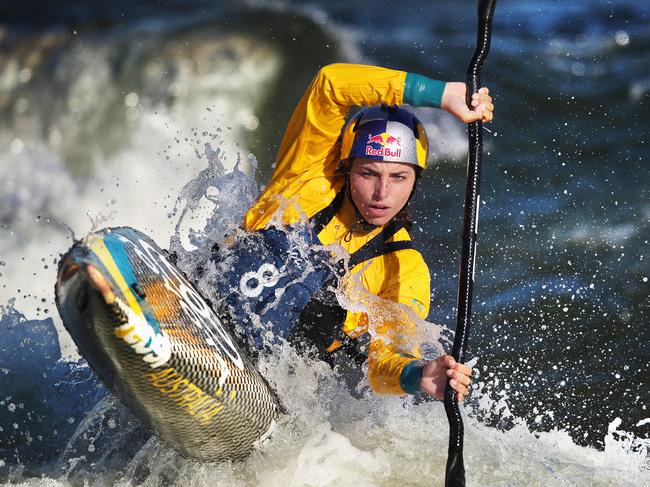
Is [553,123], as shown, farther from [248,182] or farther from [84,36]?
[84,36]

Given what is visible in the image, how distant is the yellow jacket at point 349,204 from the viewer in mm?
2713

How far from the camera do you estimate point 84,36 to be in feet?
22.6

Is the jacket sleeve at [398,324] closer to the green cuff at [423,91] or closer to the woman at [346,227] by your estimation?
the woman at [346,227]

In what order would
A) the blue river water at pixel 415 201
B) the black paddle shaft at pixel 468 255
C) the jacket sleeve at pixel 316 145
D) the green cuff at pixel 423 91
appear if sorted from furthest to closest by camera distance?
1. the blue river water at pixel 415 201
2. the jacket sleeve at pixel 316 145
3. the green cuff at pixel 423 91
4. the black paddle shaft at pixel 468 255

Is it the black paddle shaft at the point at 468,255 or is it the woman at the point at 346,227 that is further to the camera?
the woman at the point at 346,227

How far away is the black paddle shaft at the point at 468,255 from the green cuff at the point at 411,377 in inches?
4.7

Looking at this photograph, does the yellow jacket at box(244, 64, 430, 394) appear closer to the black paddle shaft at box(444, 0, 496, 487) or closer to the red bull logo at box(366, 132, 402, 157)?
the red bull logo at box(366, 132, 402, 157)

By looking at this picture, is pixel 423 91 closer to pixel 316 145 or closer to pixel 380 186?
Result: pixel 380 186

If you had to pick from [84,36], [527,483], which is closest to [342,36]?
[84,36]

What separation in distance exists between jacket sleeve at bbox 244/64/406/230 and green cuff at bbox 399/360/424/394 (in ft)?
2.20

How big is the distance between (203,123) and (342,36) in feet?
4.45

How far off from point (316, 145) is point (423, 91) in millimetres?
456

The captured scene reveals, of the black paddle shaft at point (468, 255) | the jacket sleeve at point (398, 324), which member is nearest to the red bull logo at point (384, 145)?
the black paddle shaft at point (468, 255)

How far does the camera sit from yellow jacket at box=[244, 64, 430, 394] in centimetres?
271
